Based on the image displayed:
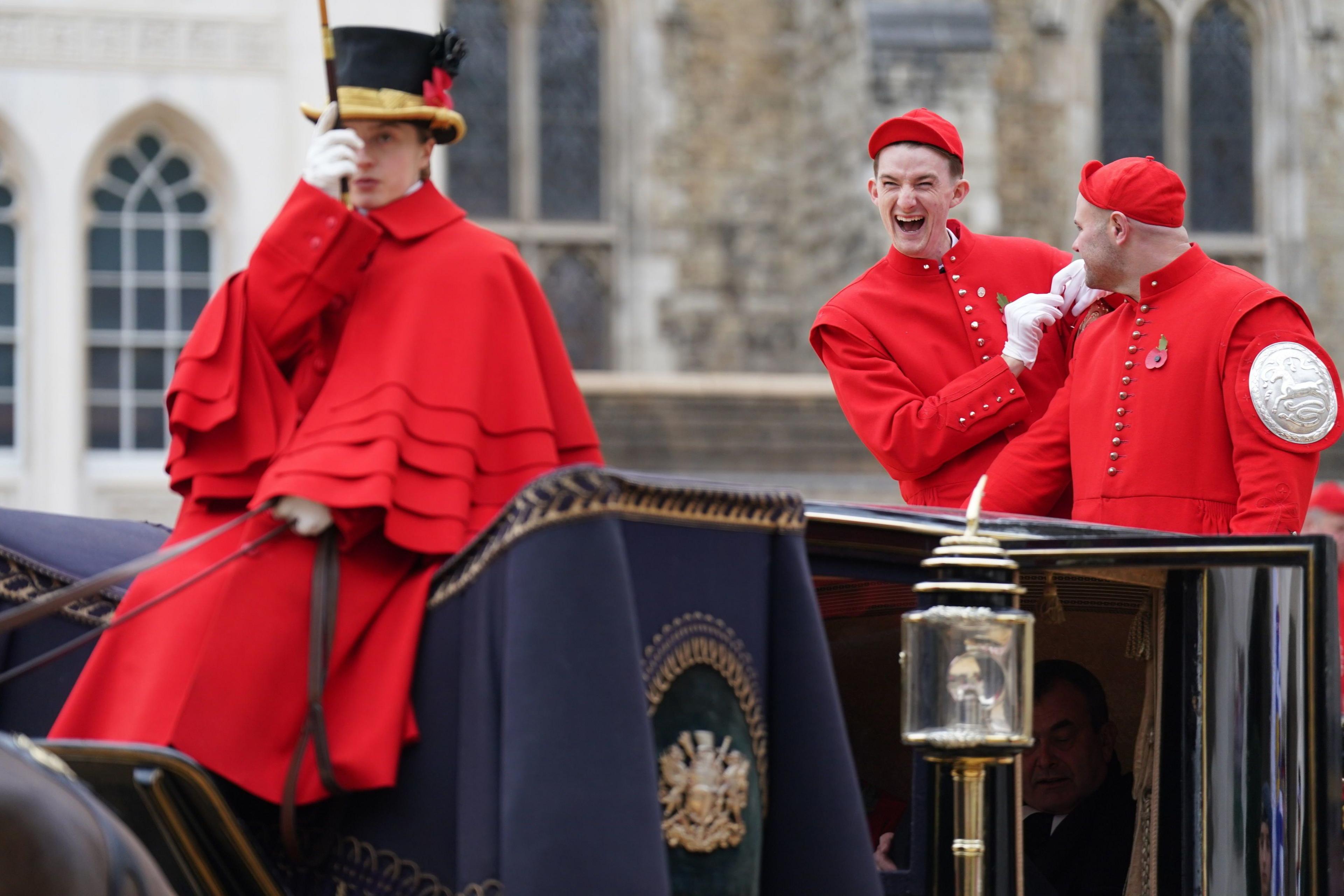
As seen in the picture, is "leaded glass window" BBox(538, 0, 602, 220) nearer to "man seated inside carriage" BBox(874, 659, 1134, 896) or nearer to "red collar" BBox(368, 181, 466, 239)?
"man seated inside carriage" BBox(874, 659, 1134, 896)

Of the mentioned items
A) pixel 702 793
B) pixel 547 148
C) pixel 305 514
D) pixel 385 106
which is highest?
pixel 547 148

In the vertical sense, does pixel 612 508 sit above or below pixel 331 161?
below

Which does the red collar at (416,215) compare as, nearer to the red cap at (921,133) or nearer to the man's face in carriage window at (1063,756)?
the red cap at (921,133)

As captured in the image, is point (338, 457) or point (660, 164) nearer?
point (338, 457)

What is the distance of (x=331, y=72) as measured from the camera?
3.41m

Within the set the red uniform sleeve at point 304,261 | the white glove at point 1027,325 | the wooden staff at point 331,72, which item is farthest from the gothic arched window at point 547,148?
the red uniform sleeve at point 304,261

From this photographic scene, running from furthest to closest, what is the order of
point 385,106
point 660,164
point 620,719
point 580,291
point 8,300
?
point 580,291 → point 660,164 → point 8,300 → point 385,106 → point 620,719

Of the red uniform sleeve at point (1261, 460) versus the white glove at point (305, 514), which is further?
the red uniform sleeve at point (1261, 460)

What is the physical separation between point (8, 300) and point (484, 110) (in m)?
4.18

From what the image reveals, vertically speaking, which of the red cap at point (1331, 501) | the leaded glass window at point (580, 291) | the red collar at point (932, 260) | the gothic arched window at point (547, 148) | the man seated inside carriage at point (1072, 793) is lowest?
the man seated inside carriage at point (1072, 793)

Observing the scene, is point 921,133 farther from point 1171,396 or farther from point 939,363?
point 1171,396

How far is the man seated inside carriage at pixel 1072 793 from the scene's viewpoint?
13.4 feet

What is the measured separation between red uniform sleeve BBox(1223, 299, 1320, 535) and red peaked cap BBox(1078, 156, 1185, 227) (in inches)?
13.1

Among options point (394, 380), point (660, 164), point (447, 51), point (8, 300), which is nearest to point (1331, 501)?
point (447, 51)
